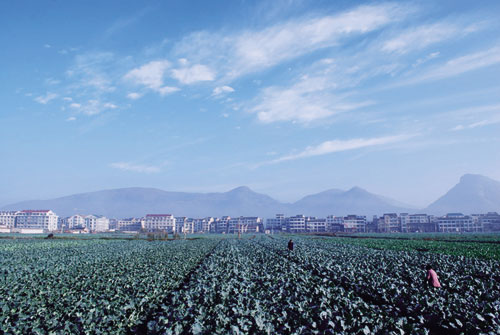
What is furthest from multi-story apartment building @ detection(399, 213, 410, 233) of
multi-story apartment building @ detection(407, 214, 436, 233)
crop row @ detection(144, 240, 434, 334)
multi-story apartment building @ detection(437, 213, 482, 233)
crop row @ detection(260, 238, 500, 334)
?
crop row @ detection(144, 240, 434, 334)

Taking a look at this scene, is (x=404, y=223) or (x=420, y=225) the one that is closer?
(x=420, y=225)

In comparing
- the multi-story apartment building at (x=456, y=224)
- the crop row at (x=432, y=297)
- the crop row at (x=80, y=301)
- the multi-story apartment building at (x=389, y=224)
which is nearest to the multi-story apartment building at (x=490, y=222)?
the multi-story apartment building at (x=456, y=224)

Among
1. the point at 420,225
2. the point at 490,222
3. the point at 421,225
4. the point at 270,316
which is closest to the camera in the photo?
the point at 270,316

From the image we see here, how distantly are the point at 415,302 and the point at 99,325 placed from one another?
9768 millimetres

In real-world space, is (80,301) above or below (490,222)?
above

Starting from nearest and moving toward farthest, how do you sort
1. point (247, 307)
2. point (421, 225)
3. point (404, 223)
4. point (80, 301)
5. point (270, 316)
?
point (270, 316) → point (247, 307) → point (80, 301) → point (421, 225) → point (404, 223)

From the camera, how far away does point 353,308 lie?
9578mm

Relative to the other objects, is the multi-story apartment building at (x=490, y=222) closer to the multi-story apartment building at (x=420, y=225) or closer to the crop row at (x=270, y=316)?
the multi-story apartment building at (x=420, y=225)

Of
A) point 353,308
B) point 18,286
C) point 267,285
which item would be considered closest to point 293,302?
point 353,308

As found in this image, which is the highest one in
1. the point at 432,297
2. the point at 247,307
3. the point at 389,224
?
the point at 247,307

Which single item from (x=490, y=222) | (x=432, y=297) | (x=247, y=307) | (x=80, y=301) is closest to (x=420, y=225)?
(x=490, y=222)

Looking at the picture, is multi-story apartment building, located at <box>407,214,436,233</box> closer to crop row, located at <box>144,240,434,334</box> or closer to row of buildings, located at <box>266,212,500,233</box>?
row of buildings, located at <box>266,212,500,233</box>

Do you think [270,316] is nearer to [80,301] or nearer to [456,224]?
[80,301]

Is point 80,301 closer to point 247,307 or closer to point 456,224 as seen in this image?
point 247,307
